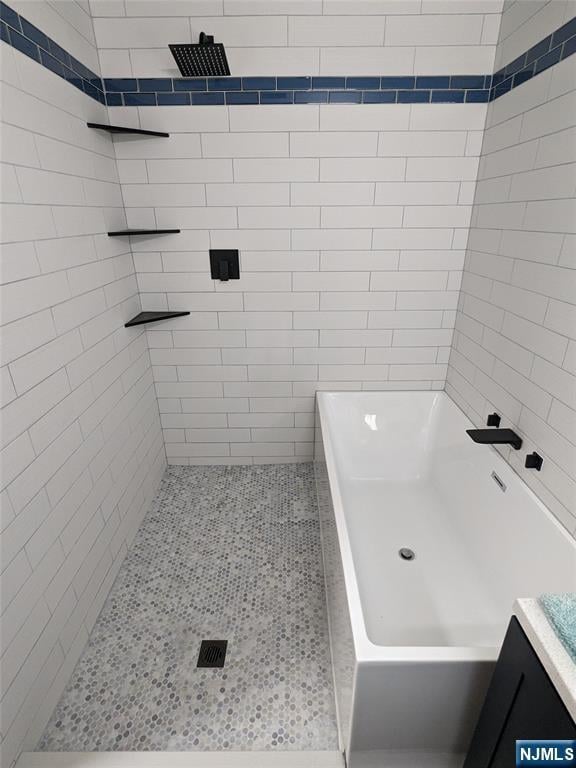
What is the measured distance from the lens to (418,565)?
1782 millimetres

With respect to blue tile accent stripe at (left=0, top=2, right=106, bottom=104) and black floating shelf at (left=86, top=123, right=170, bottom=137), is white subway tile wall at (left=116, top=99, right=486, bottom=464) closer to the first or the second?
black floating shelf at (left=86, top=123, right=170, bottom=137)

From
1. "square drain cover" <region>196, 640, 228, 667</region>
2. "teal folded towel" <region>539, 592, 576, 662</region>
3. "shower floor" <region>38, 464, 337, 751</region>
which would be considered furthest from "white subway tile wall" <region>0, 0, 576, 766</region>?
"teal folded towel" <region>539, 592, 576, 662</region>

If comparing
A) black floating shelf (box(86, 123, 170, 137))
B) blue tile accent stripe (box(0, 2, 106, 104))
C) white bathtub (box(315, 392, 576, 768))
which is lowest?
white bathtub (box(315, 392, 576, 768))

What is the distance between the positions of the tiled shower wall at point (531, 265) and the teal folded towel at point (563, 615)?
63cm

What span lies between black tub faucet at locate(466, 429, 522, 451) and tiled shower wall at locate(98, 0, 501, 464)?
84 cm

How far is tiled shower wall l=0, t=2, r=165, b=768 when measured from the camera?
3.90 feet

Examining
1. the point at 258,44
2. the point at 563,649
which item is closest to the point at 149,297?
the point at 258,44

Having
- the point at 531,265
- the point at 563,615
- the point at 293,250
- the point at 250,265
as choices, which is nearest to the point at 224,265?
the point at 250,265

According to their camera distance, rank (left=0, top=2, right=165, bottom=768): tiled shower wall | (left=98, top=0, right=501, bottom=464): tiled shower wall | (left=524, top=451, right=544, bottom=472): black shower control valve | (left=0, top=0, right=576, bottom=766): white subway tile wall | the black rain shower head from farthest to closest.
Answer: (left=98, top=0, right=501, bottom=464): tiled shower wall < the black rain shower head < (left=524, top=451, right=544, bottom=472): black shower control valve < (left=0, top=0, right=576, bottom=766): white subway tile wall < (left=0, top=2, right=165, bottom=768): tiled shower wall

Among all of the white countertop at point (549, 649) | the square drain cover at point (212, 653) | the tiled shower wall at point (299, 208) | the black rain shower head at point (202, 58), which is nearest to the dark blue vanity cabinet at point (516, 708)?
the white countertop at point (549, 649)

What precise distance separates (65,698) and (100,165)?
219cm

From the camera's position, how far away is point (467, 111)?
188 cm

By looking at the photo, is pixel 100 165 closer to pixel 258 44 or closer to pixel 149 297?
pixel 149 297

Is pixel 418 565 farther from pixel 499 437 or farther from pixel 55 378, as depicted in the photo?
pixel 55 378
